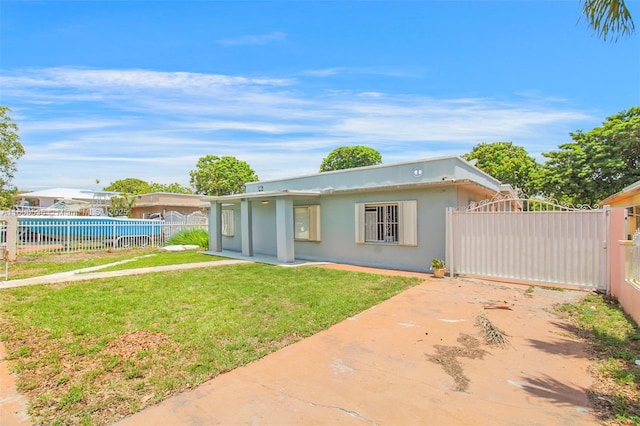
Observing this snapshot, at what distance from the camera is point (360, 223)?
12.4 metres

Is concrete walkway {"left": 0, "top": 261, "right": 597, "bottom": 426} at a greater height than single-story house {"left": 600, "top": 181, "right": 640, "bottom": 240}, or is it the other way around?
single-story house {"left": 600, "top": 181, "right": 640, "bottom": 240}

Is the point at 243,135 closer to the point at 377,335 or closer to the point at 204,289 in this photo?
the point at 204,289

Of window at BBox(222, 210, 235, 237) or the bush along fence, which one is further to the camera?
window at BBox(222, 210, 235, 237)

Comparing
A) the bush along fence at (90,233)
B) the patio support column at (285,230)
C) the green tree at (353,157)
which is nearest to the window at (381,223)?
the patio support column at (285,230)

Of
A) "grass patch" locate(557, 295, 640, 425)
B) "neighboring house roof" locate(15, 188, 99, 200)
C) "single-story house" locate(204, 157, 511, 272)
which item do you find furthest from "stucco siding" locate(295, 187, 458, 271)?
"neighboring house roof" locate(15, 188, 99, 200)

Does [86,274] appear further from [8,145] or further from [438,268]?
A: [8,145]

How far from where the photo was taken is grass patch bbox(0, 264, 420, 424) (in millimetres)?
3516

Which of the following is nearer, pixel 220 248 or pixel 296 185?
pixel 296 185

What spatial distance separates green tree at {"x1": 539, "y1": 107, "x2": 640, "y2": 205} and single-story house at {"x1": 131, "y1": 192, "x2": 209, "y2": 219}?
90.0 ft

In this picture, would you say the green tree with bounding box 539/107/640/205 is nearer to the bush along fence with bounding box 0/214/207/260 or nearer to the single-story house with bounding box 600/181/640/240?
the single-story house with bounding box 600/181/640/240

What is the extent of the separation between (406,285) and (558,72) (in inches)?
295

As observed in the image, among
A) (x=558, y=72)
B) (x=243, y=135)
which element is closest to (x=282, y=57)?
(x=558, y=72)

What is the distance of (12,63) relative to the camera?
8844mm

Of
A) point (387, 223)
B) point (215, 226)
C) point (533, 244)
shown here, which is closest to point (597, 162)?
point (533, 244)
